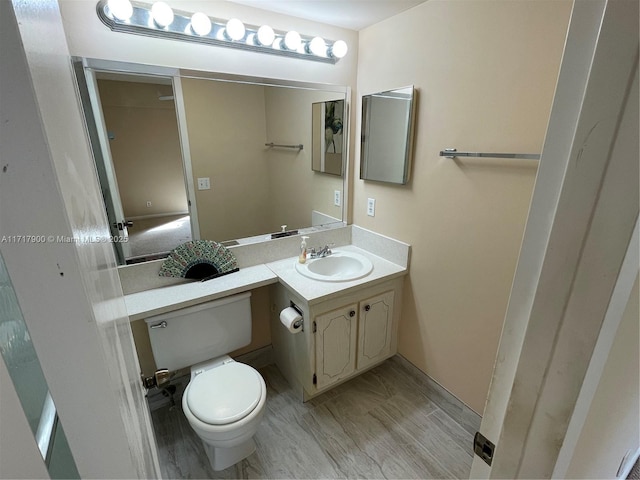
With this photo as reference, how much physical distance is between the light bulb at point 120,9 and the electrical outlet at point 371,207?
4.98 ft

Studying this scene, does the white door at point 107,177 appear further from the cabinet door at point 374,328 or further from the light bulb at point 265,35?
the cabinet door at point 374,328

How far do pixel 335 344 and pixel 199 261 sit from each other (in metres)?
0.89

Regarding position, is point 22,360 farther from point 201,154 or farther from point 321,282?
point 201,154

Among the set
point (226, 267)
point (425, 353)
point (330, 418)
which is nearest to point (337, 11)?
point (226, 267)

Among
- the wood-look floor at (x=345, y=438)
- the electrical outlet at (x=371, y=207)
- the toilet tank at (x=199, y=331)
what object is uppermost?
the electrical outlet at (x=371, y=207)

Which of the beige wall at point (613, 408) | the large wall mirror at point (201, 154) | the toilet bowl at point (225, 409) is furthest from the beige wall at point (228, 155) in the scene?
the beige wall at point (613, 408)

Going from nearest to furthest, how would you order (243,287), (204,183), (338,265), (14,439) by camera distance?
(14,439) → (243,287) → (204,183) → (338,265)

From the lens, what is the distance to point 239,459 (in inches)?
57.9

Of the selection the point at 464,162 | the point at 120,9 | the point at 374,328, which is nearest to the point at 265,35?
the point at 120,9

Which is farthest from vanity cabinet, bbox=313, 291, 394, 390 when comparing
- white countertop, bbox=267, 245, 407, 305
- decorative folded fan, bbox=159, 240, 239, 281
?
decorative folded fan, bbox=159, 240, 239, 281

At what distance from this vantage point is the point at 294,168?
6.40ft

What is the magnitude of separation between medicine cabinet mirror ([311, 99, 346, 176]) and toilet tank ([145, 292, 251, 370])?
0.99 meters

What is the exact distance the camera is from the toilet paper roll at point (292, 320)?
5.16 ft

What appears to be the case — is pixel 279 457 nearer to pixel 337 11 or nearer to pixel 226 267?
pixel 226 267
